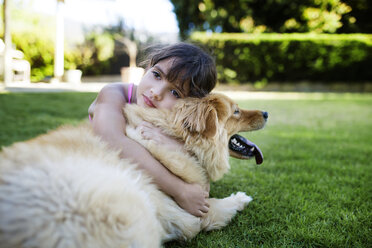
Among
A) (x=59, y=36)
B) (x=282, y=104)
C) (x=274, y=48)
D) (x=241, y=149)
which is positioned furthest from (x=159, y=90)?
(x=274, y=48)

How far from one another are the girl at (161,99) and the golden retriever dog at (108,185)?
0.06m

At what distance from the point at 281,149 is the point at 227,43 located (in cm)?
1146

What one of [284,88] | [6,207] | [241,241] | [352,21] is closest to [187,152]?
[241,241]

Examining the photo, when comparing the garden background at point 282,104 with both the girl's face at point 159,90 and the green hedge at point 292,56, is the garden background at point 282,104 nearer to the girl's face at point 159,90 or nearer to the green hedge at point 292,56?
the green hedge at point 292,56

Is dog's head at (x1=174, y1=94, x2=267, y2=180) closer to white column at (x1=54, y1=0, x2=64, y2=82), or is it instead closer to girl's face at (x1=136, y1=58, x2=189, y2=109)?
girl's face at (x1=136, y1=58, x2=189, y2=109)

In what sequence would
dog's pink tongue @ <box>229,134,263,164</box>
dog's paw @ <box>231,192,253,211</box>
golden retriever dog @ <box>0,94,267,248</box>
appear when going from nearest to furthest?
golden retriever dog @ <box>0,94,267,248</box>, dog's paw @ <box>231,192,253,211</box>, dog's pink tongue @ <box>229,134,263,164</box>

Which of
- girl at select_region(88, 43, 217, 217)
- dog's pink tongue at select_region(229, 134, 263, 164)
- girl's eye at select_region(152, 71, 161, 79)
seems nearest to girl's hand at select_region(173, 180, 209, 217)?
girl at select_region(88, 43, 217, 217)

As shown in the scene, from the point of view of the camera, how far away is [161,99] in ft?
7.61

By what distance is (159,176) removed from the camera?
1.82 m

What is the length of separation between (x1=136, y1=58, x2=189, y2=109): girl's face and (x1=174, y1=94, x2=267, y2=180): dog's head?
0.69 ft

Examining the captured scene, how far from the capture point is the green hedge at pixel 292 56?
14.0 m

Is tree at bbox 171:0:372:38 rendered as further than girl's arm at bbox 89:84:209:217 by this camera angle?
Yes

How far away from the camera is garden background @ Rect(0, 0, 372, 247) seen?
2.03m

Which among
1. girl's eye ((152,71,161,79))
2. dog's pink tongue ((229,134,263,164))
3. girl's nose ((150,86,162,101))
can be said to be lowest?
dog's pink tongue ((229,134,263,164))
